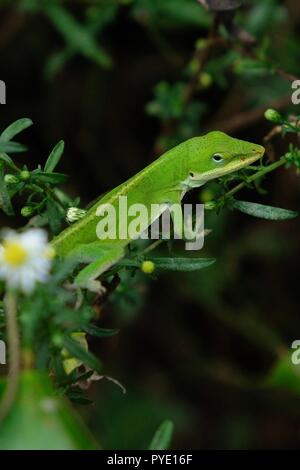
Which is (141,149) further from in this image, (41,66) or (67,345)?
(67,345)

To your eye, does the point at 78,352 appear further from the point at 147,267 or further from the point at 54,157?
the point at 54,157

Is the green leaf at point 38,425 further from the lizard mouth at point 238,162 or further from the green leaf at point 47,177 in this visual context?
the lizard mouth at point 238,162

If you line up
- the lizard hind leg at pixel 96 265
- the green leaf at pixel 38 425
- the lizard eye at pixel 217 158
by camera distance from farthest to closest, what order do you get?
the lizard eye at pixel 217 158 → the lizard hind leg at pixel 96 265 → the green leaf at pixel 38 425

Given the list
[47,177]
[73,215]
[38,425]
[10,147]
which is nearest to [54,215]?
[73,215]

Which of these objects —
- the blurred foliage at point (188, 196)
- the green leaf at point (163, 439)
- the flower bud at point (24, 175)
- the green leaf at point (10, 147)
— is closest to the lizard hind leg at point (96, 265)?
the flower bud at point (24, 175)

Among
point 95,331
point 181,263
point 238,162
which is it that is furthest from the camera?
point 238,162

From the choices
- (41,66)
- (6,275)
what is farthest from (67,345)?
(41,66)
